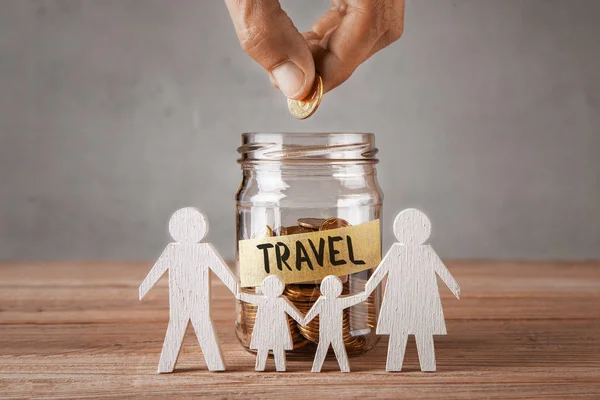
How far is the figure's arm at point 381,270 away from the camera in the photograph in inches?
30.1

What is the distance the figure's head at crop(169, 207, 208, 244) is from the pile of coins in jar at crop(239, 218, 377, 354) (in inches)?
3.3

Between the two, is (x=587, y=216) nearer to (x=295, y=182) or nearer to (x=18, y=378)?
(x=295, y=182)

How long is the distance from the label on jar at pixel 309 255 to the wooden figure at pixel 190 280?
0.03 m

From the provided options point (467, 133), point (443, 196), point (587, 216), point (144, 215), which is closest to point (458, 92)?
point (467, 133)

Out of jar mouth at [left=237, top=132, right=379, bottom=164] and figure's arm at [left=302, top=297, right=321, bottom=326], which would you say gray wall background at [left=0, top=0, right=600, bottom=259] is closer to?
jar mouth at [left=237, top=132, right=379, bottom=164]

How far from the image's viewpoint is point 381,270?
77 centimetres

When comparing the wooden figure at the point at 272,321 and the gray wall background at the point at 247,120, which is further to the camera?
the gray wall background at the point at 247,120

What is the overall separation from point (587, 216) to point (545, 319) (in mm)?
996

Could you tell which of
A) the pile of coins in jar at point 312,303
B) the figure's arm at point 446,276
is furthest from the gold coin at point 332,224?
the figure's arm at point 446,276

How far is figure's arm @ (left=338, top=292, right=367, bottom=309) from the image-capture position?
0.76 metres

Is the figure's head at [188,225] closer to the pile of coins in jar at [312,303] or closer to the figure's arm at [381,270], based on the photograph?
the pile of coins in jar at [312,303]

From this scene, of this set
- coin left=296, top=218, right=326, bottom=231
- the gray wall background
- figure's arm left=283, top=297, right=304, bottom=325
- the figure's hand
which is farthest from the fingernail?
the gray wall background

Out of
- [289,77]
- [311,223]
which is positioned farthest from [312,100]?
[311,223]

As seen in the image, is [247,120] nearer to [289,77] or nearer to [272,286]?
[289,77]
